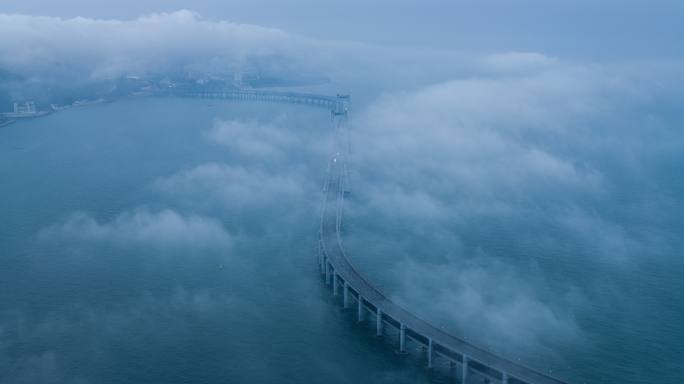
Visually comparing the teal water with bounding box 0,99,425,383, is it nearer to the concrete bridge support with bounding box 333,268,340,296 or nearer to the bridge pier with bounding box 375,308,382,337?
the bridge pier with bounding box 375,308,382,337

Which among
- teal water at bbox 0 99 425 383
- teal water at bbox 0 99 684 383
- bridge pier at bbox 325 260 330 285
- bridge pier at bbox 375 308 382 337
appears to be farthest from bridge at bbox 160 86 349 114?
bridge pier at bbox 375 308 382 337

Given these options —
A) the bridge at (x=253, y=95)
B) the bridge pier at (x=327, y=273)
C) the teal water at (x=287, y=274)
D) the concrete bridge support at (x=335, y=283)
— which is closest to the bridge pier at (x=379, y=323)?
the teal water at (x=287, y=274)

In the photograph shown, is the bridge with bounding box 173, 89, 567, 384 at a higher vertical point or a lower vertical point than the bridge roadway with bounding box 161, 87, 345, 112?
lower

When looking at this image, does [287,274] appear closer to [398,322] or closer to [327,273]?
[327,273]

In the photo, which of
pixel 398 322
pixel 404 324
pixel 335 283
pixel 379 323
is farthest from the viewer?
pixel 335 283

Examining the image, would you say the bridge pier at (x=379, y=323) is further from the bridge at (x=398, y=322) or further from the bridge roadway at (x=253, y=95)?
the bridge roadway at (x=253, y=95)

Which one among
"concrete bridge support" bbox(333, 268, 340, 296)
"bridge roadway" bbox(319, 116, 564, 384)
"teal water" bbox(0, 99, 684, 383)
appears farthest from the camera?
"concrete bridge support" bbox(333, 268, 340, 296)

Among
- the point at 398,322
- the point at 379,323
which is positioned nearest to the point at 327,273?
the point at 379,323

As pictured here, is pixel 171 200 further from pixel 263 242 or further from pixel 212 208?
pixel 263 242
